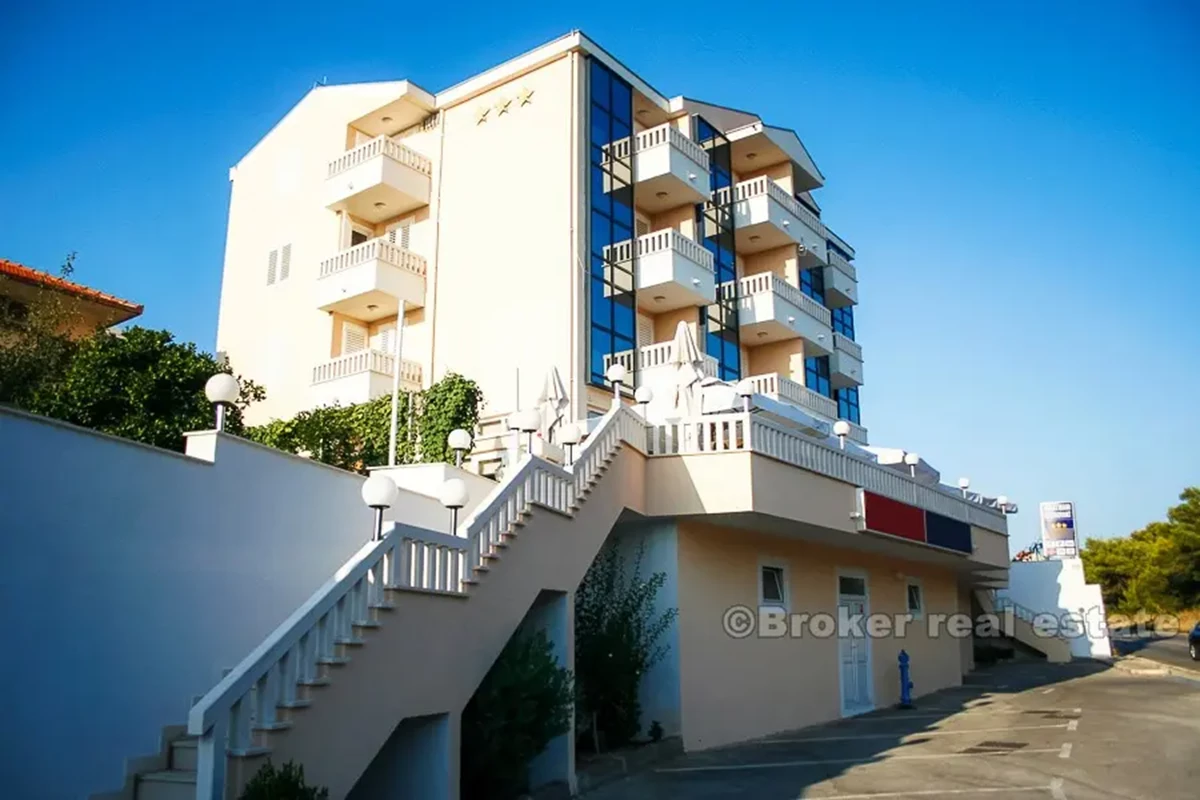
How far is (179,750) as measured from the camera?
26.7 ft

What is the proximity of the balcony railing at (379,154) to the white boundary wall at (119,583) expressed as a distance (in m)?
15.8

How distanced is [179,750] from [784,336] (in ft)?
76.4

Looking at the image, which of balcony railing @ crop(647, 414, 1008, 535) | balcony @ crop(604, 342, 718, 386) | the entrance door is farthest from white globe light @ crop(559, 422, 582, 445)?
balcony @ crop(604, 342, 718, 386)

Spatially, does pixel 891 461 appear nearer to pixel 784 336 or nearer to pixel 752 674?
pixel 752 674

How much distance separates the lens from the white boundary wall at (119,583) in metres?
7.42

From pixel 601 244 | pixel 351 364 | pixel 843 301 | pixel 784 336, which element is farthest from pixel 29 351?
pixel 843 301

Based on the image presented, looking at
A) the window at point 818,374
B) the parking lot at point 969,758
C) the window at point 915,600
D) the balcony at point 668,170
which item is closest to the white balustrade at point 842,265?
the window at point 818,374

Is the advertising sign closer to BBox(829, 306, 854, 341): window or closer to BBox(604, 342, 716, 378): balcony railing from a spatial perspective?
BBox(829, 306, 854, 341): window

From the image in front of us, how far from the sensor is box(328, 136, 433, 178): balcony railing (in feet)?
80.8

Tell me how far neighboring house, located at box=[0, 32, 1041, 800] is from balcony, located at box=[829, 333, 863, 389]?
162 millimetres

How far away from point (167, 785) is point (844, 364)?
28443 millimetres

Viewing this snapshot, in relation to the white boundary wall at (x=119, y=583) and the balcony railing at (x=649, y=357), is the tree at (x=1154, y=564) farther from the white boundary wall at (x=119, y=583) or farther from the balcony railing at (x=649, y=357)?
the white boundary wall at (x=119, y=583)

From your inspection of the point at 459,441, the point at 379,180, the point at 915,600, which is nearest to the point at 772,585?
the point at 459,441

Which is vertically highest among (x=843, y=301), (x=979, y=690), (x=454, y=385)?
(x=843, y=301)
